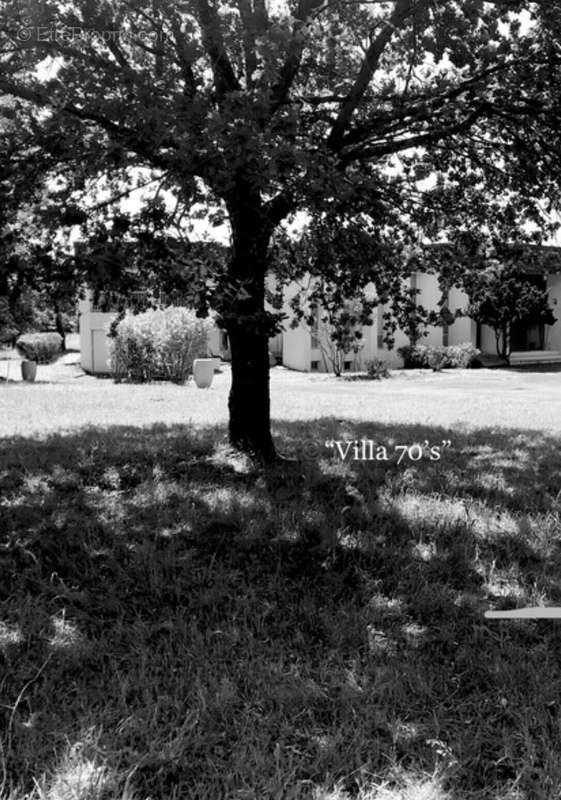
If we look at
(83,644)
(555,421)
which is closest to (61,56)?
(83,644)

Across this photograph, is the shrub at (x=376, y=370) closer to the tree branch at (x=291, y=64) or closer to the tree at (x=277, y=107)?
the tree at (x=277, y=107)

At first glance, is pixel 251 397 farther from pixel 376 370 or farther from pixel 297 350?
pixel 297 350

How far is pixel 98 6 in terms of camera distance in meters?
5.22

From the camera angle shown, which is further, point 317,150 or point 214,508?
point 214,508

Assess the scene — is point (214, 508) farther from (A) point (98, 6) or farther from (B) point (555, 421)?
(B) point (555, 421)

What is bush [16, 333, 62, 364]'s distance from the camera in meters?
31.2

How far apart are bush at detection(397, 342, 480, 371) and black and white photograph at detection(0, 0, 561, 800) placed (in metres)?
16.9

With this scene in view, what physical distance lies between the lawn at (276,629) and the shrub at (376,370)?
16.2m

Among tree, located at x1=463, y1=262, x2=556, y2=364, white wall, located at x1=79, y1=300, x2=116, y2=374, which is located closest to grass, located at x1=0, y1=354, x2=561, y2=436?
tree, located at x1=463, y1=262, x2=556, y2=364

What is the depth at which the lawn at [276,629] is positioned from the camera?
92.0 inches

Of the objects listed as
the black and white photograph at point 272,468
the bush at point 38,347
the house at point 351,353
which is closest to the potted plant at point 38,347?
the bush at point 38,347

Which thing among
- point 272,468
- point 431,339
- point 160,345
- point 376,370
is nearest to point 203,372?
point 160,345

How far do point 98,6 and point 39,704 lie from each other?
4.99m

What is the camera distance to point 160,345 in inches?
808
